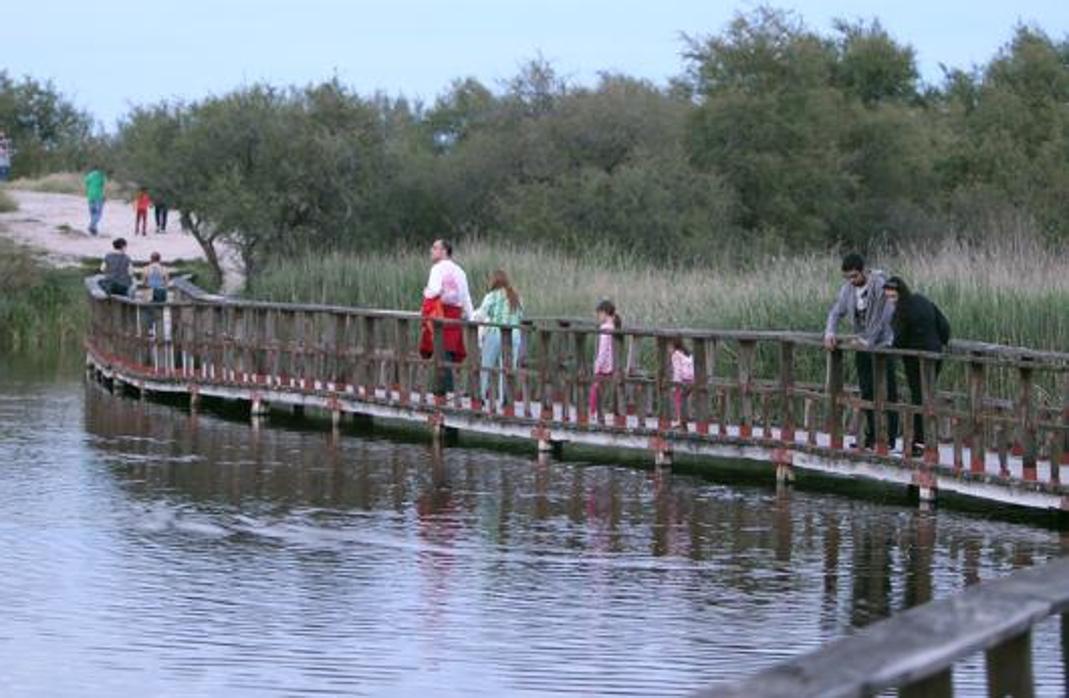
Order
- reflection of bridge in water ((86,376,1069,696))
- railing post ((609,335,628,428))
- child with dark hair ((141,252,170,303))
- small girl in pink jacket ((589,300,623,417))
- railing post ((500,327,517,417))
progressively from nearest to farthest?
reflection of bridge in water ((86,376,1069,696)) < railing post ((609,335,628,428)) < small girl in pink jacket ((589,300,623,417)) < railing post ((500,327,517,417)) < child with dark hair ((141,252,170,303))

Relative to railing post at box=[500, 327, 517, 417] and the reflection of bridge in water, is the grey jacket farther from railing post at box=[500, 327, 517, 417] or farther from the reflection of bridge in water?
railing post at box=[500, 327, 517, 417]

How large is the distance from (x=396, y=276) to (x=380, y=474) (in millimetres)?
14270

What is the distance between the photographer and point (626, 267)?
124ft

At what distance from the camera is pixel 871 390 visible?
2142cm

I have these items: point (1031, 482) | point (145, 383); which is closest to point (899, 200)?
point (145, 383)

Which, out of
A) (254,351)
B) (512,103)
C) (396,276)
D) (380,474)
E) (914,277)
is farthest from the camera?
(512,103)

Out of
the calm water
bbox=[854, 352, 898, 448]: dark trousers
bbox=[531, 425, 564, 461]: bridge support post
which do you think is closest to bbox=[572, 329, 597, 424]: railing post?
bbox=[531, 425, 564, 461]: bridge support post

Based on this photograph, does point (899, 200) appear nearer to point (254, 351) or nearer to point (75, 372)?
point (75, 372)

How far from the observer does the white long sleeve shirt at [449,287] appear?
26.8 m

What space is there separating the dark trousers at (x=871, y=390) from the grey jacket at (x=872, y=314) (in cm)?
17

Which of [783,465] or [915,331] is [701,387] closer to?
[783,465]

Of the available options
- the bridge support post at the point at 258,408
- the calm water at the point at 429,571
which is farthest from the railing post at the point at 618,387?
the bridge support post at the point at 258,408

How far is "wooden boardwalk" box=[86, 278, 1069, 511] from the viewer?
65.7 ft

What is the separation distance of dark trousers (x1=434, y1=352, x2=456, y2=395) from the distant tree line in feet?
62.1
